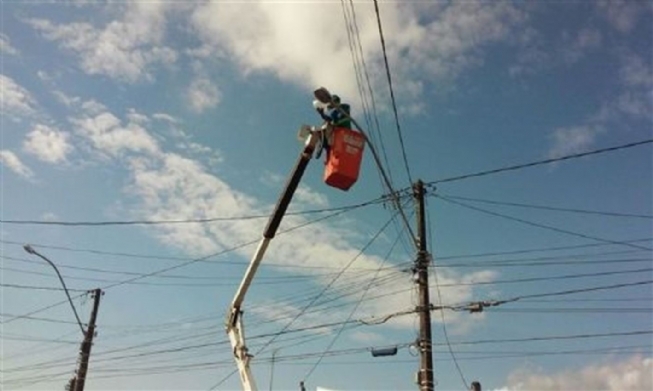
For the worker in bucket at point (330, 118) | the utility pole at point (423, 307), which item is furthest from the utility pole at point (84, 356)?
the worker in bucket at point (330, 118)

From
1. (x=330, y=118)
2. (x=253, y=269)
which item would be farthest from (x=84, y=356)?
(x=330, y=118)

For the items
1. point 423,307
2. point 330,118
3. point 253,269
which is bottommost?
point 253,269

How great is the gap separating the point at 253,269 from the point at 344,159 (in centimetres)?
361

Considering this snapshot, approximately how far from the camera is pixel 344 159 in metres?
8.30

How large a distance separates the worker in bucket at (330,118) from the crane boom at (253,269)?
260mm

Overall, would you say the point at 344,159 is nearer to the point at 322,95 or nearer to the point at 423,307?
the point at 322,95

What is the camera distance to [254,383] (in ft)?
33.3

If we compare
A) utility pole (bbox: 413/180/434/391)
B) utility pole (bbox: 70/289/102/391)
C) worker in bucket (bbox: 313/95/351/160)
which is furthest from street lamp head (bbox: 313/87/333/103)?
utility pole (bbox: 70/289/102/391)

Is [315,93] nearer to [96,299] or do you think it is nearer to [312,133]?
[312,133]

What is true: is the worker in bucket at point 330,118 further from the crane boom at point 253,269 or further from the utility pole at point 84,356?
the utility pole at point 84,356

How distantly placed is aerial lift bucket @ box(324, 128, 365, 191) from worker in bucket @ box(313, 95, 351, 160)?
25cm

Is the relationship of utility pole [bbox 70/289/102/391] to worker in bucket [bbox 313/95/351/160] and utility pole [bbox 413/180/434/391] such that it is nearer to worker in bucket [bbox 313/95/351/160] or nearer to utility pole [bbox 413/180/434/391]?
utility pole [bbox 413/180/434/391]

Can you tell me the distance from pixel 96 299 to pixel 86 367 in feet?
13.3

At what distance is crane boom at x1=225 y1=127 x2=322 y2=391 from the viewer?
31.2 feet
